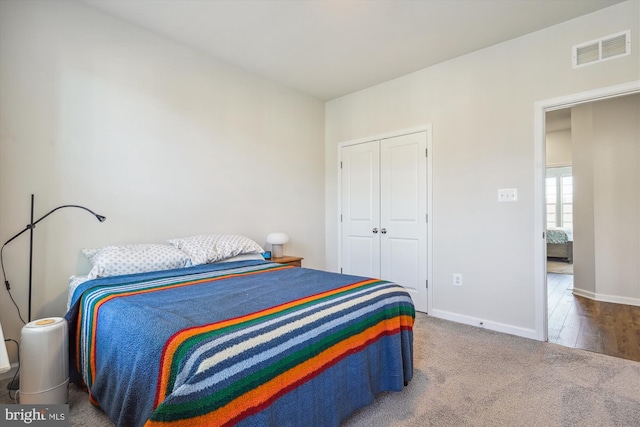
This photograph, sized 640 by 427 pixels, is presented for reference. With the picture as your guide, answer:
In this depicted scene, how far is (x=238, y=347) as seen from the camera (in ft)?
3.68

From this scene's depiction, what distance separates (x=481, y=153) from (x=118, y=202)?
3286mm

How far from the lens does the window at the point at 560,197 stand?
705 centimetres

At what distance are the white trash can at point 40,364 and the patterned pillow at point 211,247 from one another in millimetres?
1012

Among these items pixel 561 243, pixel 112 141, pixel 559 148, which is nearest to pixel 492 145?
pixel 112 141

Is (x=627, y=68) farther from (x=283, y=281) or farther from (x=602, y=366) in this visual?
(x=283, y=281)

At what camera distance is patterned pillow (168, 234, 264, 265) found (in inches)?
100

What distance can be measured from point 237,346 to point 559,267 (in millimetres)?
7009

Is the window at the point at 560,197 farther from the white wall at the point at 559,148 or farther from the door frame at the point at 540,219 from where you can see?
the door frame at the point at 540,219

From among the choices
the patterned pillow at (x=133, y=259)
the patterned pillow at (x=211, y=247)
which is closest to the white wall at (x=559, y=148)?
the patterned pillow at (x=211, y=247)

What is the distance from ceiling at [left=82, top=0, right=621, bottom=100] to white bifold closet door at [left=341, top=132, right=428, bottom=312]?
3.13ft

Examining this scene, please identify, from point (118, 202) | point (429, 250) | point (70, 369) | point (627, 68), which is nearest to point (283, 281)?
point (70, 369)

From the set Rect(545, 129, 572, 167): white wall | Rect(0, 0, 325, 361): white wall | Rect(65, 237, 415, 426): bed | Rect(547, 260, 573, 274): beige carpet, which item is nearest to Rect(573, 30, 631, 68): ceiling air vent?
Rect(65, 237, 415, 426): bed

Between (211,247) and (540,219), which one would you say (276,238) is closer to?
(211,247)

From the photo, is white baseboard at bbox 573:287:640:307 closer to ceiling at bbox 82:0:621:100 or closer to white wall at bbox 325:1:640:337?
white wall at bbox 325:1:640:337
